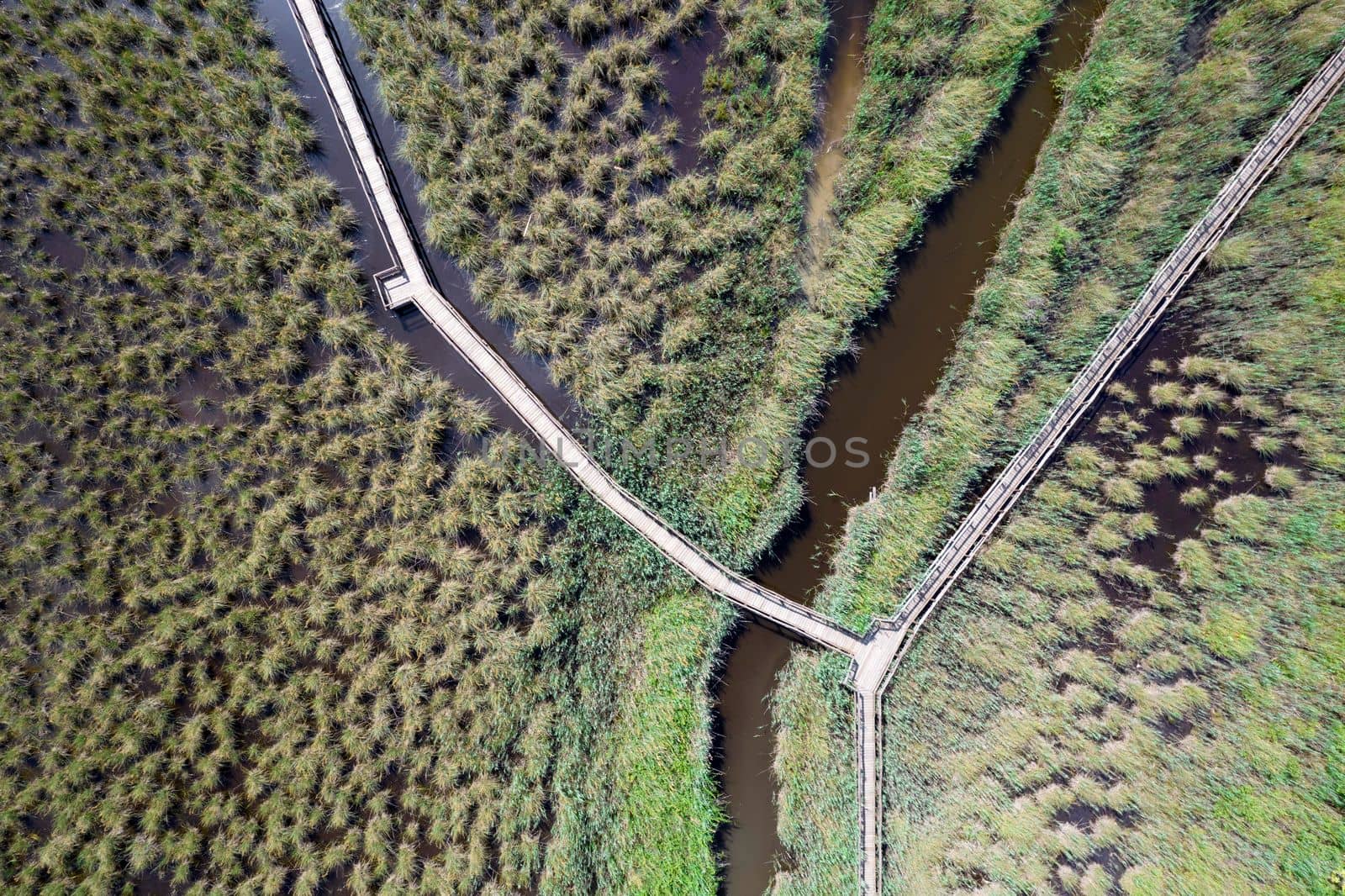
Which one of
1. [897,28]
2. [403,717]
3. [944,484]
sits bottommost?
[403,717]

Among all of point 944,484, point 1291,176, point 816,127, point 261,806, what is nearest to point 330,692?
point 261,806

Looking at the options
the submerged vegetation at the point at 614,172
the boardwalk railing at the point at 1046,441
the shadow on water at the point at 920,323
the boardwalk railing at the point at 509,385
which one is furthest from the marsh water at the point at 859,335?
the boardwalk railing at the point at 1046,441

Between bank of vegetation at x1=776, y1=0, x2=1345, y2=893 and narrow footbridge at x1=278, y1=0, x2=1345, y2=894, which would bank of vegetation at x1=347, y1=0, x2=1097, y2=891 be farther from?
bank of vegetation at x1=776, y1=0, x2=1345, y2=893

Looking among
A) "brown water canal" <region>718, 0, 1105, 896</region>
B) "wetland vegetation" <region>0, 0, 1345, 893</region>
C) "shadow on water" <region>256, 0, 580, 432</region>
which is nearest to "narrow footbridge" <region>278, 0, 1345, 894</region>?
"shadow on water" <region>256, 0, 580, 432</region>

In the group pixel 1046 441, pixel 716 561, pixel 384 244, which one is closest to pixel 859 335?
pixel 1046 441

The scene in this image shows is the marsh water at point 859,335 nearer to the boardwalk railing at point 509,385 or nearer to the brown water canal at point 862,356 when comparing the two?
the brown water canal at point 862,356

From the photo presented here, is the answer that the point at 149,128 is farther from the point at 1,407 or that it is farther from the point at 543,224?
the point at 543,224
